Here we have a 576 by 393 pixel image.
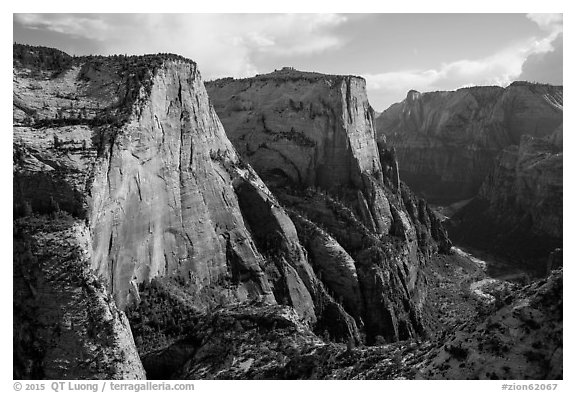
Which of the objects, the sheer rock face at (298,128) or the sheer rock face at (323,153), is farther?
the sheer rock face at (298,128)

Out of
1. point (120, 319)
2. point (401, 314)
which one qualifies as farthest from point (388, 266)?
point (120, 319)

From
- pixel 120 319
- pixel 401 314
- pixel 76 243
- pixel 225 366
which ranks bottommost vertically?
pixel 401 314

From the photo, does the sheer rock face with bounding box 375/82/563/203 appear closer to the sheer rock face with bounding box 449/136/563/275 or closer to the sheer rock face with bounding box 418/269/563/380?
the sheer rock face with bounding box 449/136/563/275

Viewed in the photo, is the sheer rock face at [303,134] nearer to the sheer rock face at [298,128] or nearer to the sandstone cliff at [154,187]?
the sheer rock face at [298,128]

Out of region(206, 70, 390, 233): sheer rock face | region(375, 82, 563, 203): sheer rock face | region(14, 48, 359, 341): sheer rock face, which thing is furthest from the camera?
region(375, 82, 563, 203): sheer rock face

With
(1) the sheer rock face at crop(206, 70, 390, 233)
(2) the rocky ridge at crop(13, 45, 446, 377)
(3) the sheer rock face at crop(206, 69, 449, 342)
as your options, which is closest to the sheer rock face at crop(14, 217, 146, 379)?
(2) the rocky ridge at crop(13, 45, 446, 377)

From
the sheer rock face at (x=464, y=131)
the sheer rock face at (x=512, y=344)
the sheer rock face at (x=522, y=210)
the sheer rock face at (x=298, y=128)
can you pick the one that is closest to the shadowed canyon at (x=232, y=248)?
the sheer rock face at (x=512, y=344)
